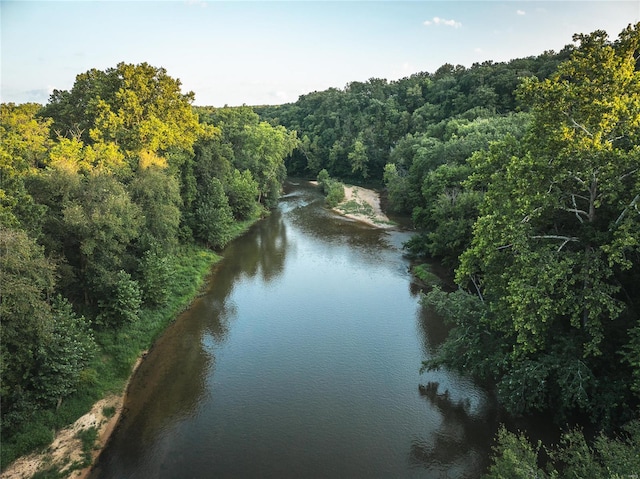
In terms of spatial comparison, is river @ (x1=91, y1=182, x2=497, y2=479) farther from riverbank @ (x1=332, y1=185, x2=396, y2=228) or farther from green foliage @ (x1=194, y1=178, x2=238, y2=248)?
riverbank @ (x1=332, y1=185, x2=396, y2=228)

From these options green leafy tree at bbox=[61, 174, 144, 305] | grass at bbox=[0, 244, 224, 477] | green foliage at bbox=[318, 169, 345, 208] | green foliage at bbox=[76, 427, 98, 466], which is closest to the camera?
grass at bbox=[0, 244, 224, 477]

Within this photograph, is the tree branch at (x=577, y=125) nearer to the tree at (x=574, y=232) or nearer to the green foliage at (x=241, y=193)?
the tree at (x=574, y=232)

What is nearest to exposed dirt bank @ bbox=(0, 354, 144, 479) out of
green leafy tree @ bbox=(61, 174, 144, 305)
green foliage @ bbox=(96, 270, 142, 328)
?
green foliage @ bbox=(96, 270, 142, 328)

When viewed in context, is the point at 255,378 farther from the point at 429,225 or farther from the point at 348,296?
the point at 429,225

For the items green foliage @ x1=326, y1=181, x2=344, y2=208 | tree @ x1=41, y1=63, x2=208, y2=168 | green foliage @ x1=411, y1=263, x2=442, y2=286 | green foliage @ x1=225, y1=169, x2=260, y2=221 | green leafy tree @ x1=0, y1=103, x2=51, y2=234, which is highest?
tree @ x1=41, y1=63, x2=208, y2=168

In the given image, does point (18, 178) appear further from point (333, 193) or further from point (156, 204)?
point (333, 193)

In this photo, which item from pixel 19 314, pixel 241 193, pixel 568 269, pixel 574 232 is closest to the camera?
pixel 568 269

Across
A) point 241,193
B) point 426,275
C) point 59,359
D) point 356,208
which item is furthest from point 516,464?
point 356,208
